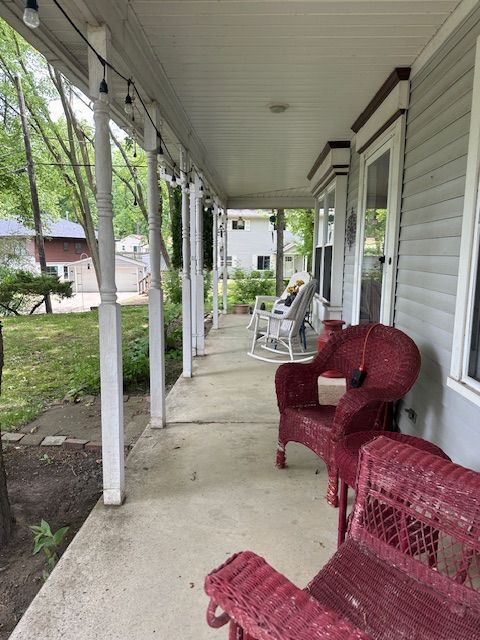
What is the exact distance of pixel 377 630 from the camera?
1.01 meters

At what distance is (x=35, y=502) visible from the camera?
7.34ft

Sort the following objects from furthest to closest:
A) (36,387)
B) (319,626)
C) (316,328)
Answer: (316,328), (36,387), (319,626)

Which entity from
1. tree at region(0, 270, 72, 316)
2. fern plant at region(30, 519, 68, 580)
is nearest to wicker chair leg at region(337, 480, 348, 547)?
fern plant at region(30, 519, 68, 580)

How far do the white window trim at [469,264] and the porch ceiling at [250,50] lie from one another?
0.69 meters

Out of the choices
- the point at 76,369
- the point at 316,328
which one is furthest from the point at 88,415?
the point at 316,328

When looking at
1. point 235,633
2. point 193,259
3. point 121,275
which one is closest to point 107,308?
point 235,633

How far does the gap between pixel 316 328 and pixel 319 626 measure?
6.30 metres

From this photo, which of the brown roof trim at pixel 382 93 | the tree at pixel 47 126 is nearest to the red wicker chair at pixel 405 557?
the brown roof trim at pixel 382 93

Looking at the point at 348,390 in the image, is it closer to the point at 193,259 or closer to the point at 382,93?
the point at 382,93

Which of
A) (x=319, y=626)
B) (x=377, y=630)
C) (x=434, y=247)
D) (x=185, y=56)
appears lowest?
(x=377, y=630)

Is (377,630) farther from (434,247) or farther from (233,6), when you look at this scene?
(233,6)

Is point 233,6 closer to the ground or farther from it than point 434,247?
farther from it

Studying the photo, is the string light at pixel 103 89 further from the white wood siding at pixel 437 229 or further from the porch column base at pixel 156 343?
the white wood siding at pixel 437 229

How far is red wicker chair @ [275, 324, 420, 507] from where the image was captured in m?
1.99
